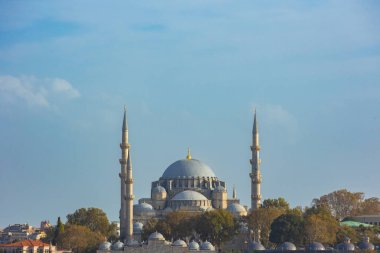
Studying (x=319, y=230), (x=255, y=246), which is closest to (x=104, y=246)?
(x=255, y=246)

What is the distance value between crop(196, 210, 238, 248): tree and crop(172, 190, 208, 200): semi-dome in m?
13.0

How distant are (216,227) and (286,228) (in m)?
8.20

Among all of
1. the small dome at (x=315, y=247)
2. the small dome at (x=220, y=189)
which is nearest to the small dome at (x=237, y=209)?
the small dome at (x=220, y=189)

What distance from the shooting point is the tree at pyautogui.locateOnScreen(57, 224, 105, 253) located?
298ft

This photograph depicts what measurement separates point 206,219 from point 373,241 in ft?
48.5

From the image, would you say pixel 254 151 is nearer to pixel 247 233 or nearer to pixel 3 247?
pixel 247 233

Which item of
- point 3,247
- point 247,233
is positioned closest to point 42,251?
point 3,247

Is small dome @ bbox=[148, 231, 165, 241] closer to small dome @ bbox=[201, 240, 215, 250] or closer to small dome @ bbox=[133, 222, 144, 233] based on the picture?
small dome @ bbox=[201, 240, 215, 250]

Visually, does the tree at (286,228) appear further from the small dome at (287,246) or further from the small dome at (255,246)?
the small dome at (287,246)

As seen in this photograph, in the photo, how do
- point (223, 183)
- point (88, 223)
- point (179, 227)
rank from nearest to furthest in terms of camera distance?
point (179, 227), point (88, 223), point (223, 183)

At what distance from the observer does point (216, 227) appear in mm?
90438

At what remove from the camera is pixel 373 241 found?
Answer: 90.7 metres

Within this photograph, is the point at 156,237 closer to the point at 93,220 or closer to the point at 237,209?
the point at 93,220

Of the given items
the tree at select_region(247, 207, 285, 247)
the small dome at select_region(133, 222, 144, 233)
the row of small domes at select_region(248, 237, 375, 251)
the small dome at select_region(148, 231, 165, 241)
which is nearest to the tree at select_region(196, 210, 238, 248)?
the tree at select_region(247, 207, 285, 247)
